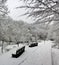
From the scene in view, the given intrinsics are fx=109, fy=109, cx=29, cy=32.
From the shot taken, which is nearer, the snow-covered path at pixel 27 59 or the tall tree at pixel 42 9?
the tall tree at pixel 42 9

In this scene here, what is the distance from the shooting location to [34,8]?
456cm

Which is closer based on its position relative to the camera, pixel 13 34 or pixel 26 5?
pixel 26 5

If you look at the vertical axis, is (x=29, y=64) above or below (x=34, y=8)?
below

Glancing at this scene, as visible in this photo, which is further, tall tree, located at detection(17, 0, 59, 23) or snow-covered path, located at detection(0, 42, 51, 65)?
snow-covered path, located at detection(0, 42, 51, 65)

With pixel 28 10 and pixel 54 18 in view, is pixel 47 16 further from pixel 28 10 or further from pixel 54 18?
pixel 28 10

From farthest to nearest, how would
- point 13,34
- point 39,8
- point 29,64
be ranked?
point 13,34 → point 29,64 → point 39,8

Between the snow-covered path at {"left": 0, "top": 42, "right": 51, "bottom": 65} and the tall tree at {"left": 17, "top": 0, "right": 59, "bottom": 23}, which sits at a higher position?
the tall tree at {"left": 17, "top": 0, "right": 59, "bottom": 23}

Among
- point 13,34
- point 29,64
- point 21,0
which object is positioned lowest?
point 29,64

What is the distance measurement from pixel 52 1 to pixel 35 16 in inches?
37.2

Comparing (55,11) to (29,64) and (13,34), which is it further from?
(13,34)

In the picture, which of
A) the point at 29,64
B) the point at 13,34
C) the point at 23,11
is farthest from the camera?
the point at 13,34

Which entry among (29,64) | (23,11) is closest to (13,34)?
(29,64)

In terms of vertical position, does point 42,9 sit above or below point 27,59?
above

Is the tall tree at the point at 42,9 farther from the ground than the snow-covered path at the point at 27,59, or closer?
farther from the ground
